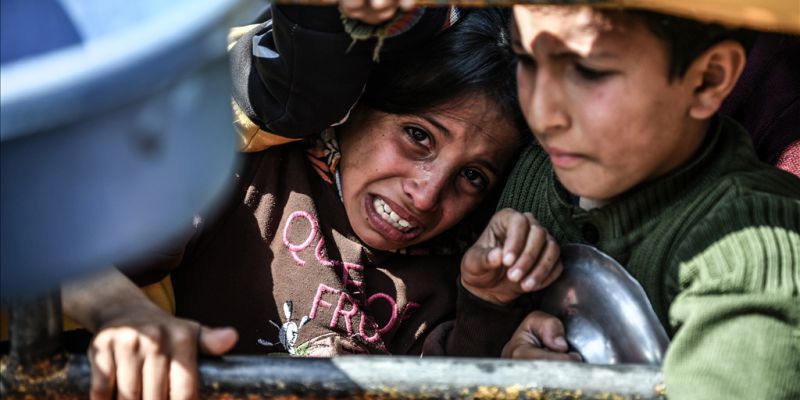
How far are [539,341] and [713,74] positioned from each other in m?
0.44

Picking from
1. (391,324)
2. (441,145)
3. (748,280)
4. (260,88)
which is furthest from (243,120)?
(748,280)

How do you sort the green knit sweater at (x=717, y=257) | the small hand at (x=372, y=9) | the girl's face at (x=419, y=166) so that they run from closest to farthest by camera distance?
1. the small hand at (x=372, y=9)
2. the green knit sweater at (x=717, y=257)
3. the girl's face at (x=419, y=166)

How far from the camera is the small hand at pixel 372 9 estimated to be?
2.97 feet

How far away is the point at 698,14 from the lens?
0.80m

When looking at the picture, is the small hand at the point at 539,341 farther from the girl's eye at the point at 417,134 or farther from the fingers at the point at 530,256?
the girl's eye at the point at 417,134

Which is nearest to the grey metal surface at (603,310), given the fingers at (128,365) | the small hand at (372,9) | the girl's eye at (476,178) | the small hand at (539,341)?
the small hand at (539,341)

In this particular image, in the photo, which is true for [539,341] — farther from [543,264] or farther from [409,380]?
[409,380]

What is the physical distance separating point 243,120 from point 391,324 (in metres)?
0.45

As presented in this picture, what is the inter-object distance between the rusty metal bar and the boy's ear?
413 mm

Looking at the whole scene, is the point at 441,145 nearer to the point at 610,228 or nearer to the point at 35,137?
the point at 610,228

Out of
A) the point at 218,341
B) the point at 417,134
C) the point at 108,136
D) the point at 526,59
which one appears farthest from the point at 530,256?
the point at 108,136

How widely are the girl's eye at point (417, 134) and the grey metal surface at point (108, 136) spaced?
2.74 feet

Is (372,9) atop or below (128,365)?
atop

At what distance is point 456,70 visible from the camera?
1602mm
